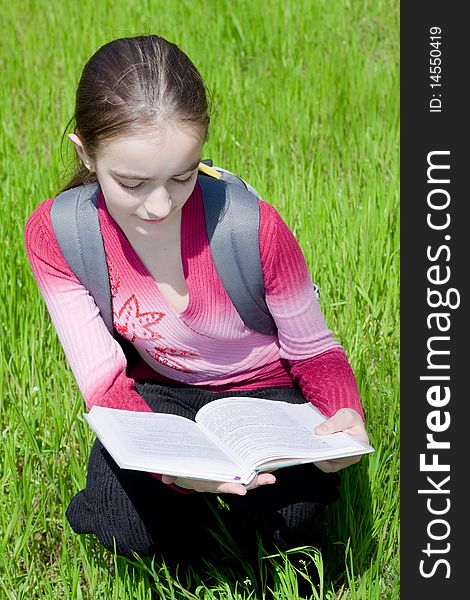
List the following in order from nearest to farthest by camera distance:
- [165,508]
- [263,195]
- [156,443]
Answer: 1. [156,443]
2. [165,508]
3. [263,195]

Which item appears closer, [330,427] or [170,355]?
[330,427]

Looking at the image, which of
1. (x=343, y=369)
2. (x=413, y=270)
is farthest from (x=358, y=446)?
(x=413, y=270)

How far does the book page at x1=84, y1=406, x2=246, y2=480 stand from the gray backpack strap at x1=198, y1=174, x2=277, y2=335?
0.27 metres

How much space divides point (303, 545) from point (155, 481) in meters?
0.32

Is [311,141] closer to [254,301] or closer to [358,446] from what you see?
[254,301]

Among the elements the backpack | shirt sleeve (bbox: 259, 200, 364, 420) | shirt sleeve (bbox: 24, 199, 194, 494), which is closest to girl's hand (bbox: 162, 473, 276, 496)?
shirt sleeve (bbox: 24, 199, 194, 494)

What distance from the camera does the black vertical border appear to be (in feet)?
6.86

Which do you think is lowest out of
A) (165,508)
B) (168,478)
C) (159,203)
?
(165,508)

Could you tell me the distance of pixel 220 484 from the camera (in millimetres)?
1819

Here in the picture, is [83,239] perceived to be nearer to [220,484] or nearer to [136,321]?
[136,321]

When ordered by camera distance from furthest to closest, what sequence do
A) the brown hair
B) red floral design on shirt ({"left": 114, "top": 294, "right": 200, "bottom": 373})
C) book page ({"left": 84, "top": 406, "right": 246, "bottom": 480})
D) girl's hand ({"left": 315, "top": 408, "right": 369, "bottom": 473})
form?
red floral design on shirt ({"left": 114, "top": 294, "right": 200, "bottom": 373}) < girl's hand ({"left": 315, "top": 408, "right": 369, "bottom": 473}) < the brown hair < book page ({"left": 84, "top": 406, "right": 246, "bottom": 480})

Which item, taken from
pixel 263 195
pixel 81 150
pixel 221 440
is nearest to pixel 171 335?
pixel 221 440

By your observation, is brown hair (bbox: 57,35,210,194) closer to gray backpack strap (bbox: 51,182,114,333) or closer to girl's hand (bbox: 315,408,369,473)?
gray backpack strap (bbox: 51,182,114,333)

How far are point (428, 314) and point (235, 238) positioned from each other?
56cm
